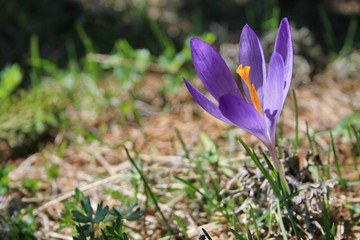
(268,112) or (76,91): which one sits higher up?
(76,91)

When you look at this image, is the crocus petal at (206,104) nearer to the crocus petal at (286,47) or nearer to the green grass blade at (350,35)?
the crocus petal at (286,47)

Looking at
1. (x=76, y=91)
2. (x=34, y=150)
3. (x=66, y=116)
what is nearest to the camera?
(x=34, y=150)

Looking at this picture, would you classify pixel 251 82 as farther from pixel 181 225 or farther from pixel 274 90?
pixel 181 225

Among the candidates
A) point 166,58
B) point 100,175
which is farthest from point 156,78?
point 100,175

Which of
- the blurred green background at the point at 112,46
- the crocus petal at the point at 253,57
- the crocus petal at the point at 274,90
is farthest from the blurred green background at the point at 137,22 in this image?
the crocus petal at the point at 274,90

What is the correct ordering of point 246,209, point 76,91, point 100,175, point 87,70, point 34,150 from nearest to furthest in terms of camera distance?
point 246,209 < point 100,175 < point 34,150 < point 76,91 < point 87,70

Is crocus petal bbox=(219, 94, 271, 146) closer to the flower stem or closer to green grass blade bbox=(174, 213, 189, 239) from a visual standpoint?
the flower stem

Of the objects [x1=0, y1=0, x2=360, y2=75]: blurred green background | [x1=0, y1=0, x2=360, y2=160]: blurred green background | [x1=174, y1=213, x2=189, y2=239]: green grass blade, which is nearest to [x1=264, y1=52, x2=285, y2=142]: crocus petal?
[x1=174, y1=213, x2=189, y2=239]: green grass blade

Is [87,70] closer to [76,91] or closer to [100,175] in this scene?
[76,91]
